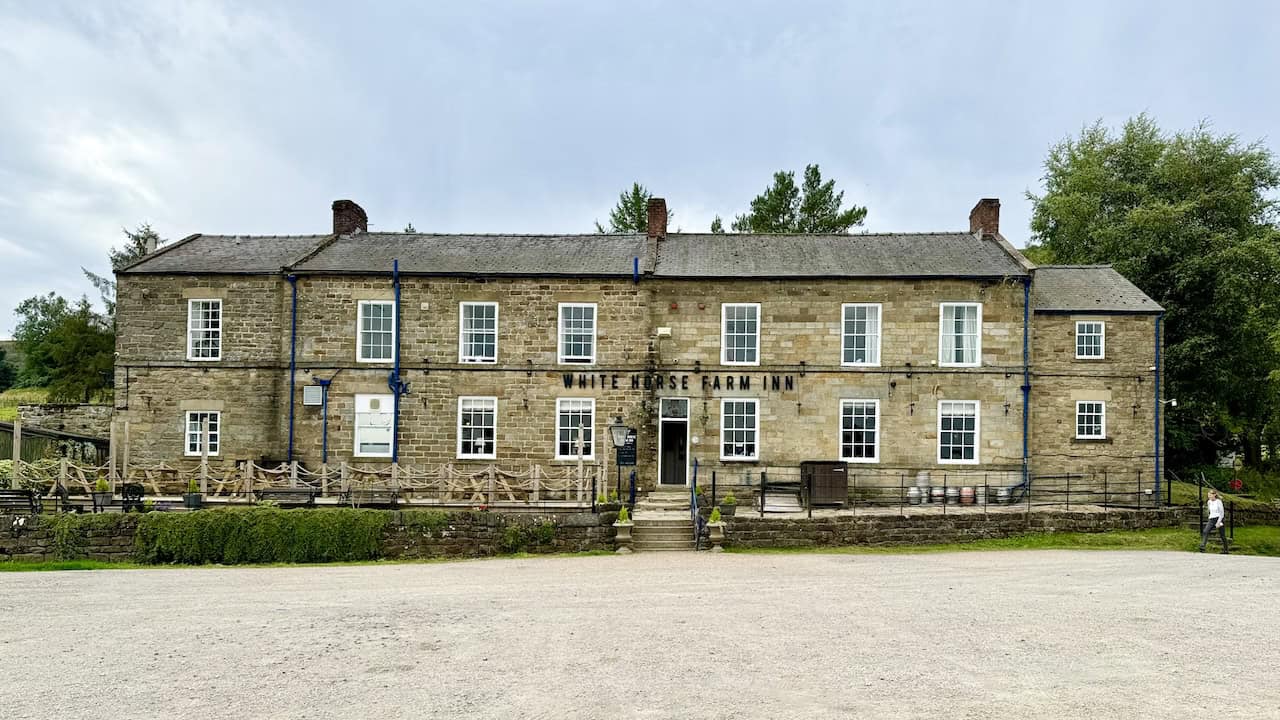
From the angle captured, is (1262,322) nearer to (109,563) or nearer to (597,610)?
(597,610)

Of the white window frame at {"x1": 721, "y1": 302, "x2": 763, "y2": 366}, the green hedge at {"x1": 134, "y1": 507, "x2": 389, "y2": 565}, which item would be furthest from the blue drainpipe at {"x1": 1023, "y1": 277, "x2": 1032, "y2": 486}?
the green hedge at {"x1": 134, "y1": 507, "x2": 389, "y2": 565}

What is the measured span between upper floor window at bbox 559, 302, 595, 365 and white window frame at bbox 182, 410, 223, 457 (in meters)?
9.97

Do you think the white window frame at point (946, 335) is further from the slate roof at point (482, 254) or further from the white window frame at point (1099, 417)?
the slate roof at point (482, 254)

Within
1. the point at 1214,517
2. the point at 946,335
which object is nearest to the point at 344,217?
the point at 946,335

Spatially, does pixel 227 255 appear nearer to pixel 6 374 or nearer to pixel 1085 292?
pixel 1085 292

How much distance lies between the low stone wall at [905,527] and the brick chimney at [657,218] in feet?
34.0

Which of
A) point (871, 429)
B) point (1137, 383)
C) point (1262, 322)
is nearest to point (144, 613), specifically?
point (871, 429)

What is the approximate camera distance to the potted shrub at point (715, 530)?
18016 mm

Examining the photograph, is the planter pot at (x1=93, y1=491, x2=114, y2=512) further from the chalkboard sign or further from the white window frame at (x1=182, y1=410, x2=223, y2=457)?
the chalkboard sign

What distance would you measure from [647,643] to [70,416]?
29.2 meters

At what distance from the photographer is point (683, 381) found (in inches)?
885

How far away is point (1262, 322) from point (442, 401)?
2942 cm

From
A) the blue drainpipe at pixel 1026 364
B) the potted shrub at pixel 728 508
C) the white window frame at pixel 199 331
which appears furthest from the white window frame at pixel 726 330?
the white window frame at pixel 199 331

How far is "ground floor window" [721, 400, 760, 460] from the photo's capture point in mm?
22203
